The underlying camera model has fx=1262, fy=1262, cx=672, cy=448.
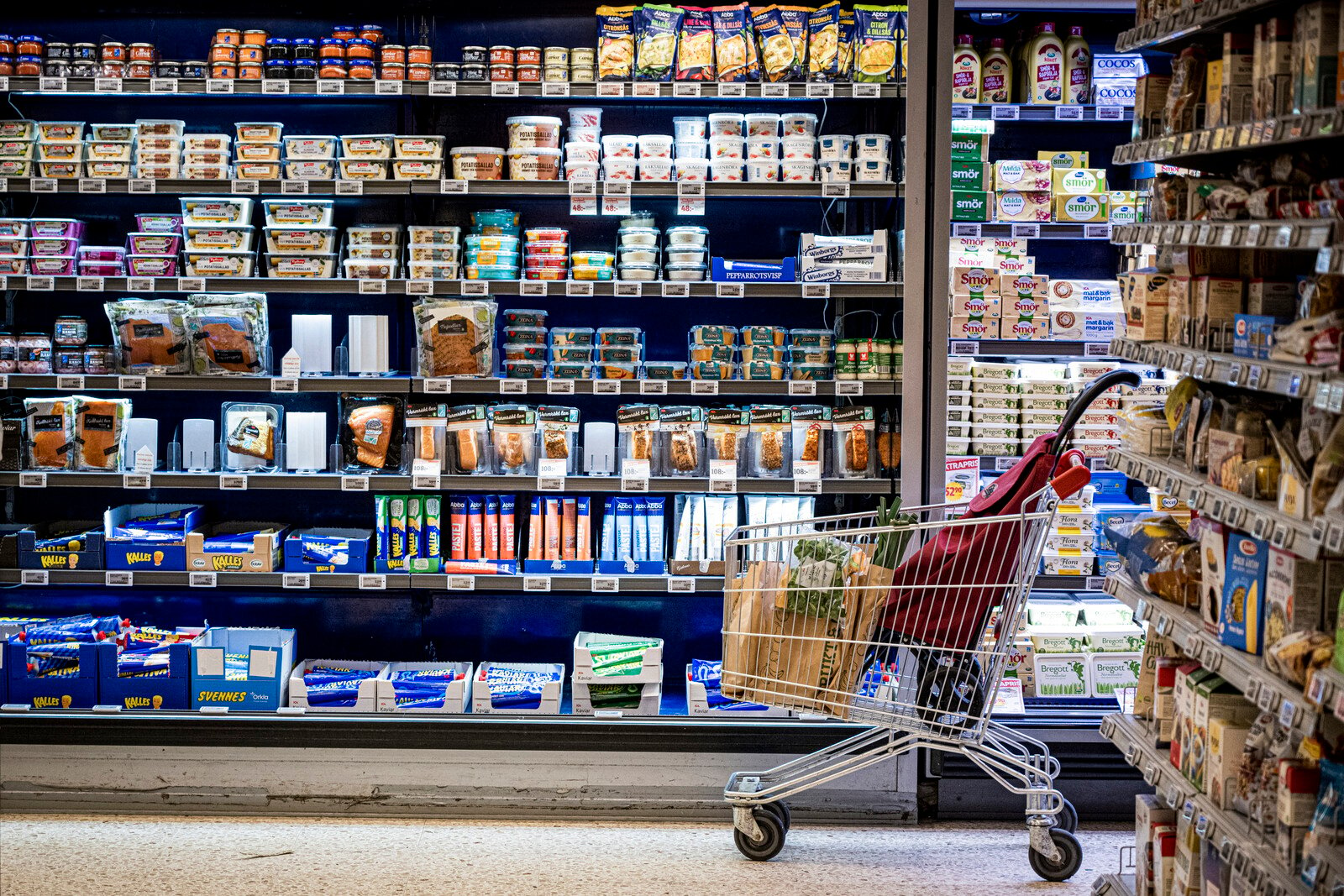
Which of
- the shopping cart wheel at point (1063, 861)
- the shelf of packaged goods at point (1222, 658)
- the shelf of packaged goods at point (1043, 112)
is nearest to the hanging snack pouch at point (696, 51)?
the shelf of packaged goods at point (1043, 112)

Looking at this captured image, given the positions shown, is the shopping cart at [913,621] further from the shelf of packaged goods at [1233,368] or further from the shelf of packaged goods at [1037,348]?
the shelf of packaged goods at [1037,348]

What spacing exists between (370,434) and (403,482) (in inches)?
9.4

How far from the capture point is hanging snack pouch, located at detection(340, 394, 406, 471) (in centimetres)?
466

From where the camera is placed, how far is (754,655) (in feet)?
12.4

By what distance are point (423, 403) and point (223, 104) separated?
152 centimetres

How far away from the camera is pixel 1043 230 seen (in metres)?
4.56

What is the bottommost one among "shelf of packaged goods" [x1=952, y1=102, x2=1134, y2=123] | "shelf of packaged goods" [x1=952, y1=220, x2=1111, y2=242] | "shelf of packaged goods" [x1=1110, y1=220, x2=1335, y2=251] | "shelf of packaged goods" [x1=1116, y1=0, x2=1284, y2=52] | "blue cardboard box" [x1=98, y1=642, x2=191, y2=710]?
"blue cardboard box" [x1=98, y1=642, x2=191, y2=710]

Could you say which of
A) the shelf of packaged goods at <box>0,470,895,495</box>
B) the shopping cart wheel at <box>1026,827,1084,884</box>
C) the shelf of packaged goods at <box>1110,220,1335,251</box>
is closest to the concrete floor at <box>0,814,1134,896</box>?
the shopping cart wheel at <box>1026,827,1084,884</box>

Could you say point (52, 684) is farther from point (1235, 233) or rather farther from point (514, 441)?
point (1235, 233)

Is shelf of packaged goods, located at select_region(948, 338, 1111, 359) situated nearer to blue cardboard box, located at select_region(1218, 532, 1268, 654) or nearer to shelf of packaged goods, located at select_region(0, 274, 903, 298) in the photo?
shelf of packaged goods, located at select_region(0, 274, 903, 298)

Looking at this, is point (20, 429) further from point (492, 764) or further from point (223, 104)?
point (492, 764)

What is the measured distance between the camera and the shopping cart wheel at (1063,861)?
3.87 meters

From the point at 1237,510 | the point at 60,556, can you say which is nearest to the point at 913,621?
the point at 1237,510

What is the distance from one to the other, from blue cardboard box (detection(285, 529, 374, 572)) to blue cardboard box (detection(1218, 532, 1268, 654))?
300 centimetres
